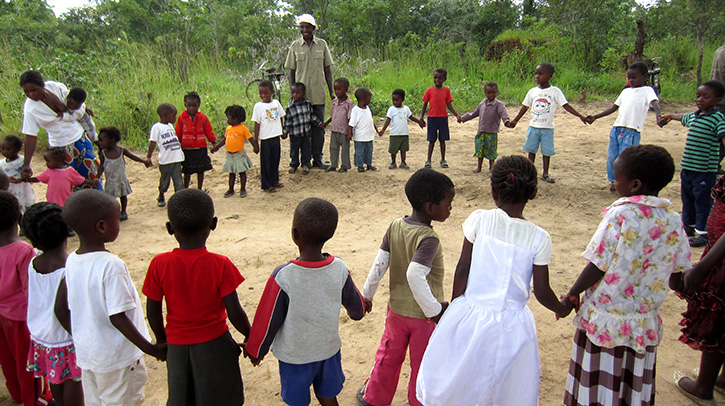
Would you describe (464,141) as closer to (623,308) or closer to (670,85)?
(670,85)

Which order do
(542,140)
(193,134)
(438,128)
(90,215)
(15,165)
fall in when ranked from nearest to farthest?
(90,215)
(15,165)
(193,134)
(542,140)
(438,128)

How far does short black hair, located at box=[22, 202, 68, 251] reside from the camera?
2301 mm

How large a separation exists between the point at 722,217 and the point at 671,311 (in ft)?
4.09

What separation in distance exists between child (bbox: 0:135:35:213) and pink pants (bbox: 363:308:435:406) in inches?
160

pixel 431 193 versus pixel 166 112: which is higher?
pixel 166 112

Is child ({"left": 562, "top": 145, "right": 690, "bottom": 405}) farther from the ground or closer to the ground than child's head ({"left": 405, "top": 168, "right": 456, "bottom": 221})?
closer to the ground

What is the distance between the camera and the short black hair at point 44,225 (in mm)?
2301

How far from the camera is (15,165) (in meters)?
4.78

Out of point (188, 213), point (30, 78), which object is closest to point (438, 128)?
point (30, 78)

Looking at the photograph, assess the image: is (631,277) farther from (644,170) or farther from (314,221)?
(314,221)

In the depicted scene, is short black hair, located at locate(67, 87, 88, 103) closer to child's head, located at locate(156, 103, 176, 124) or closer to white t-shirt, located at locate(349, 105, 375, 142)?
child's head, located at locate(156, 103, 176, 124)

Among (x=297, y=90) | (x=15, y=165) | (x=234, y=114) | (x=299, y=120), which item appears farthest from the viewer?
(x=299, y=120)

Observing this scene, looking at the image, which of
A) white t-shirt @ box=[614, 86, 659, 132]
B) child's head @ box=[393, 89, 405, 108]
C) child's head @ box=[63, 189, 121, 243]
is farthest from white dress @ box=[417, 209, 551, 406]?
child's head @ box=[393, 89, 405, 108]

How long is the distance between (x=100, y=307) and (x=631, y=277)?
2.33 metres
